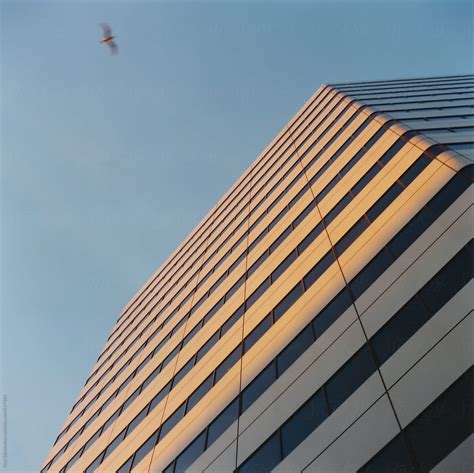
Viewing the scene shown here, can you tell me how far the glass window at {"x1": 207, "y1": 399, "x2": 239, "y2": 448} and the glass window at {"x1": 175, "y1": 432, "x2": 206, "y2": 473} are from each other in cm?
38

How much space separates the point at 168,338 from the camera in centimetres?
2391

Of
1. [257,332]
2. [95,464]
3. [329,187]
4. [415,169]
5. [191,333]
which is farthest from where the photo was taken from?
[191,333]

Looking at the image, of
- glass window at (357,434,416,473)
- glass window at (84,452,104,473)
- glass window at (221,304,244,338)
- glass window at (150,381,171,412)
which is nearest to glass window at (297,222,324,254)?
glass window at (221,304,244,338)

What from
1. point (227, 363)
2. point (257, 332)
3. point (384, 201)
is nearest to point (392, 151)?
point (384, 201)

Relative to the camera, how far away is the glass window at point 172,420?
16.4 m

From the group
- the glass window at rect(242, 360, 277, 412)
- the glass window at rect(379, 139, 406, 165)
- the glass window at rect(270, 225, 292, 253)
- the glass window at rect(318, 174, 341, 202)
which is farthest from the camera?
the glass window at rect(270, 225, 292, 253)

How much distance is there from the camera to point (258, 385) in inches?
535

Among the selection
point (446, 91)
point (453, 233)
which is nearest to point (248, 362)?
point (453, 233)

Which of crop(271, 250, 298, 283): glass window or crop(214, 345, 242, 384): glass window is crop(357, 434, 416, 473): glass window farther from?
crop(271, 250, 298, 283): glass window

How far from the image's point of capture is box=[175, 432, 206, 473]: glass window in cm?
→ 1370

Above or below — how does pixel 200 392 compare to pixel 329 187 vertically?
below

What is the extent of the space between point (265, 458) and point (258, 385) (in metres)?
2.67

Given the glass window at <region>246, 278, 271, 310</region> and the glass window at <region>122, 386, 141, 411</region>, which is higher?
the glass window at <region>246, 278, 271, 310</region>

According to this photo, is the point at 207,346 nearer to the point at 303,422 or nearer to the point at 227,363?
the point at 227,363
